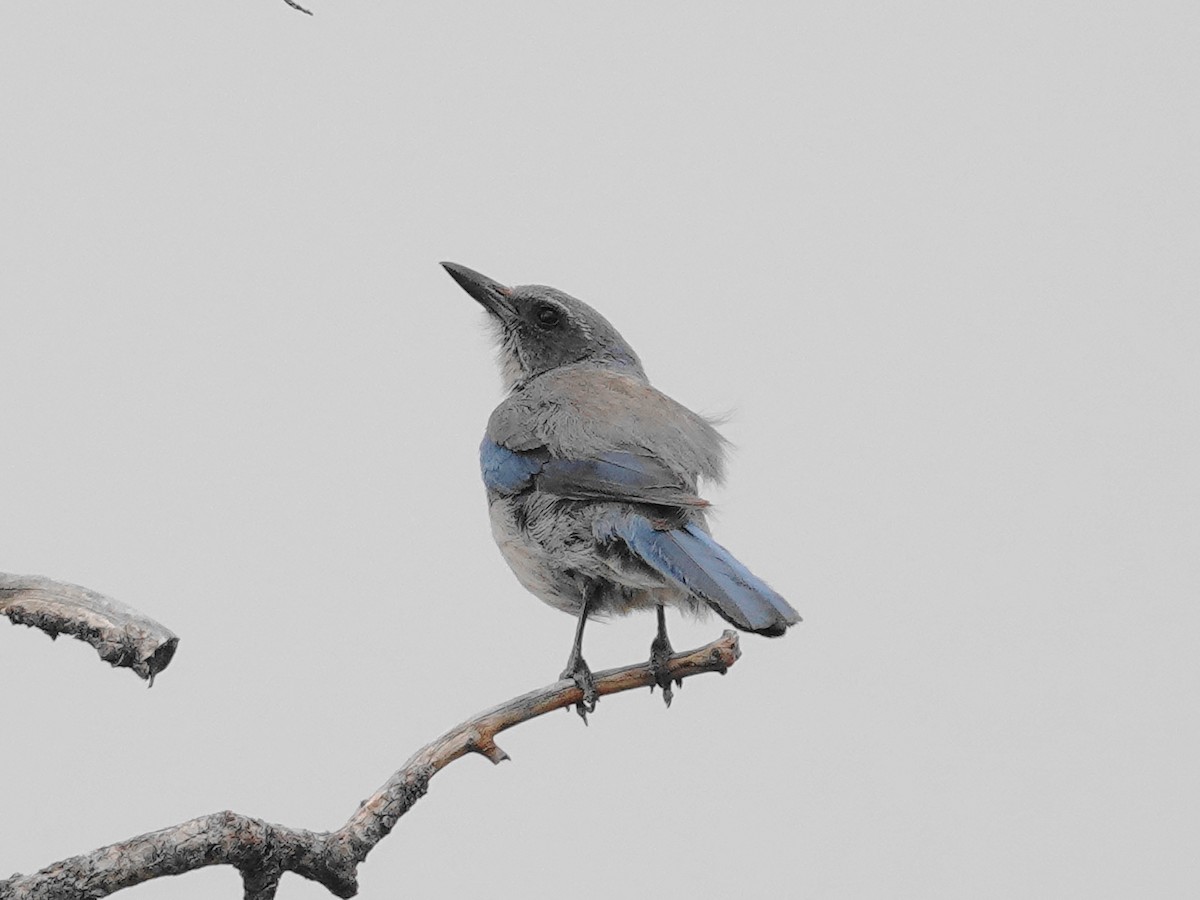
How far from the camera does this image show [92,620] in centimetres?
373

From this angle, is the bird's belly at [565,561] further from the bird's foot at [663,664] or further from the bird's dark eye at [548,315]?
the bird's dark eye at [548,315]

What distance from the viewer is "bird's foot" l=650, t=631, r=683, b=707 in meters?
4.90

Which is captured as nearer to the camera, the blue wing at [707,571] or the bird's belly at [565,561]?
the blue wing at [707,571]

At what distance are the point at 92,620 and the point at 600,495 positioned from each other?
1.56m

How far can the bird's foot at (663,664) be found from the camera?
193 inches

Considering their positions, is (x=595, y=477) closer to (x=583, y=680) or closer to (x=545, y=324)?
(x=583, y=680)

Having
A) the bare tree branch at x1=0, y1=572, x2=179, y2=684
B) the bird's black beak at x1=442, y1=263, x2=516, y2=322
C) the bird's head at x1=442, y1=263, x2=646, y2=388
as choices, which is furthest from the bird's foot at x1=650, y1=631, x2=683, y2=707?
the bare tree branch at x1=0, y1=572, x2=179, y2=684

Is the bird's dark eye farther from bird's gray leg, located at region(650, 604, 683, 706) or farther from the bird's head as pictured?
bird's gray leg, located at region(650, 604, 683, 706)

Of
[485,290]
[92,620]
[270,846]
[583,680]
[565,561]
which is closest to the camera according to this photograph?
[270,846]

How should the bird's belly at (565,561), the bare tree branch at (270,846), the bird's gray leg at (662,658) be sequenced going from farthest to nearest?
the bird's gray leg at (662,658) < the bird's belly at (565,561) < the bare tree branch at (270,846)

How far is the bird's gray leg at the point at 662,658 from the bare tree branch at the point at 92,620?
1.78 meters

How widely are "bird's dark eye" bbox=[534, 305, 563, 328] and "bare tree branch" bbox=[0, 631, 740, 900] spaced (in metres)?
1.83

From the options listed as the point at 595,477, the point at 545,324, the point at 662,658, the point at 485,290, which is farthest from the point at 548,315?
the point at 662,658

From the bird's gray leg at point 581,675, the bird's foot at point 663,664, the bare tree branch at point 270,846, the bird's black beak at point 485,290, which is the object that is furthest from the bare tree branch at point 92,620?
the bird's black beak at point 485,290
